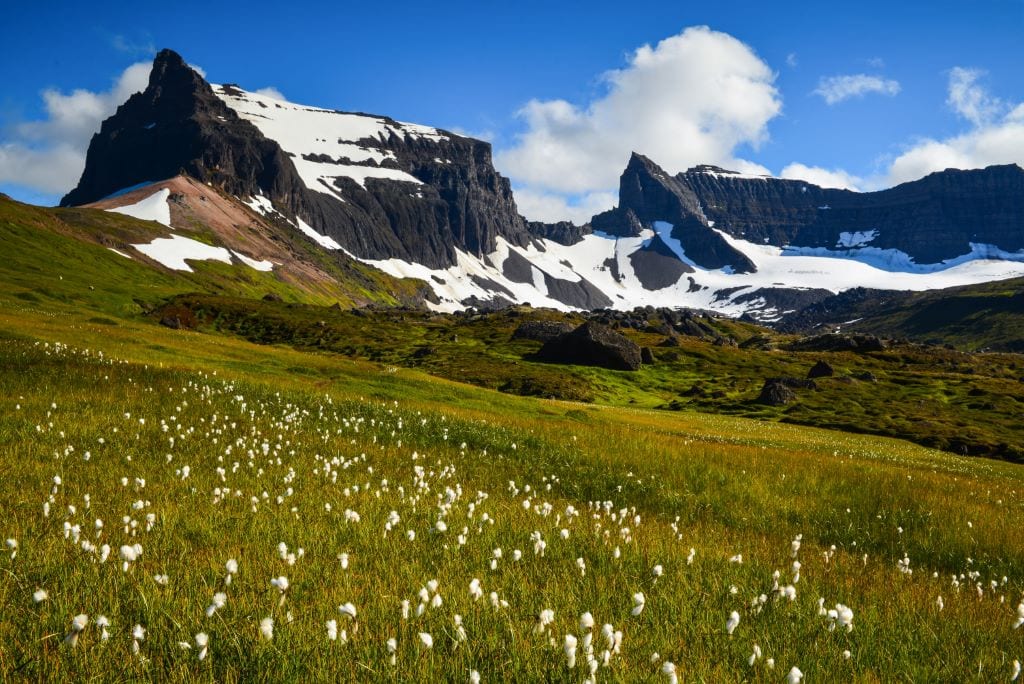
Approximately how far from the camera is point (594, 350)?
349 feet

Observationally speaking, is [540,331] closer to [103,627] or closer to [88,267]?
[88,267]

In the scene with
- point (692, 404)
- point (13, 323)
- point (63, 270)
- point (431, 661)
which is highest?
point (63, 270)

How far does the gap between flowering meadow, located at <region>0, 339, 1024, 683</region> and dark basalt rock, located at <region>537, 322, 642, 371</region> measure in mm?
92982

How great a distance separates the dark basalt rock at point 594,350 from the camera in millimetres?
105688

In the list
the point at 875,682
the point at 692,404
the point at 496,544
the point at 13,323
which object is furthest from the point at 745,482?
the point at 692,404

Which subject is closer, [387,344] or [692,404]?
[692,404]

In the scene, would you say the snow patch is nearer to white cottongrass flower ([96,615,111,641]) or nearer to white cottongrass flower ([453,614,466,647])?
white cottongrass flower ([96,615,111,641])

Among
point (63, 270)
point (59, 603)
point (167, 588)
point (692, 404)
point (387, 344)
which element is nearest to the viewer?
point (59, 603)

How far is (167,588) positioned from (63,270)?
149 metres

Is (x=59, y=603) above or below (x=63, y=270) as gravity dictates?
below

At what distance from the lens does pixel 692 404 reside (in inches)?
3135

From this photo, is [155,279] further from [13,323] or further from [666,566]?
[666,566]

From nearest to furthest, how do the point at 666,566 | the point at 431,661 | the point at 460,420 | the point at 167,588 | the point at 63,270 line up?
the point at 431,661 < the point at 167,588 < the point at 666,566 < the point at 460,420 < the point at 63,270

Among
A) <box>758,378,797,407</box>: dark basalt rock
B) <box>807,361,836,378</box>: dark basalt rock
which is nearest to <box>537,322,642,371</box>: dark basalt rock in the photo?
<box>758,378,797,407</box>: dark basalt rock
